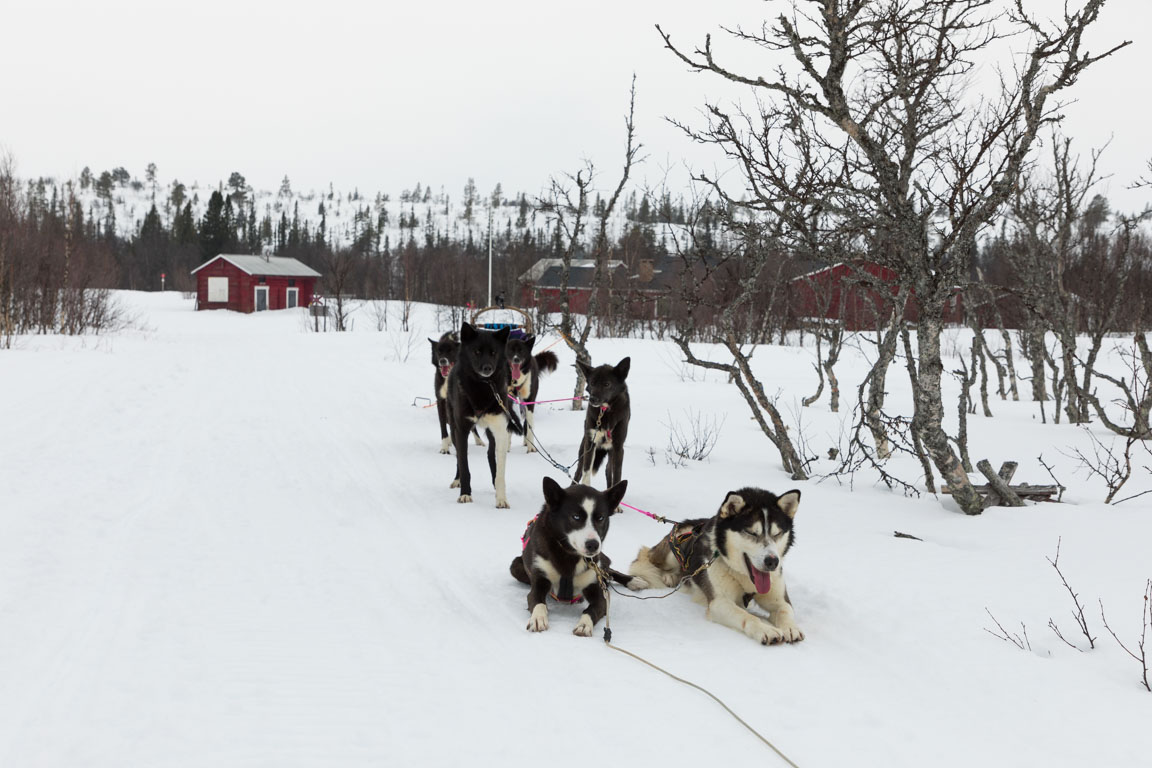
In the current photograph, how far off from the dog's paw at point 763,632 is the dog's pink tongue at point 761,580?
156mm

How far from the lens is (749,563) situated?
3.92m

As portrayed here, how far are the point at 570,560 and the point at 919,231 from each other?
3504 millimetres

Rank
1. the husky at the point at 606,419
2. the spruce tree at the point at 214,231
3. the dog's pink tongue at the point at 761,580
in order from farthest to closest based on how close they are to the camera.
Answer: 1. the spruce tree at the point at 214,231
2. the husky at the point at 606,419
3. the dog's pink tongue at the point at 761,580

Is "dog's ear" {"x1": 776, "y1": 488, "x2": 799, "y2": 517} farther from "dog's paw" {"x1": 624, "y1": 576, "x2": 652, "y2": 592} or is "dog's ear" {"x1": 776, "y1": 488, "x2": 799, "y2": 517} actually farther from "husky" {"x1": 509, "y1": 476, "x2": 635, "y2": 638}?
"dog's paw" {"x1": 624, "y1": 576, "x2": 652, "y2": 592}

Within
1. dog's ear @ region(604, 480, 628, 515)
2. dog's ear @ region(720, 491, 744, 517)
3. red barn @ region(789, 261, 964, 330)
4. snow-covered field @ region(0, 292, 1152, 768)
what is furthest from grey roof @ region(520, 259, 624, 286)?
dog's ear @ region(720, 491, 744, 517)

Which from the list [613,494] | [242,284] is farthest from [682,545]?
[242,284]

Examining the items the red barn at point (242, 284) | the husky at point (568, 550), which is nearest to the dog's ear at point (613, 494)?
the husky at point (568, 550)

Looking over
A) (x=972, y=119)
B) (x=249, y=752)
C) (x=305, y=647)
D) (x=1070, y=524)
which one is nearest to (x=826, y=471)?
(x=1070, y=524)

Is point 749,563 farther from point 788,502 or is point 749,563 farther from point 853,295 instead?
point 853,295

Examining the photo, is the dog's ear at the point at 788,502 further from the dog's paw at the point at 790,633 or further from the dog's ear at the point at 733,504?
the dog's paw at the point at 790,633

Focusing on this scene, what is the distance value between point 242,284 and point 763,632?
57596mm

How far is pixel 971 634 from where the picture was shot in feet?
12.5

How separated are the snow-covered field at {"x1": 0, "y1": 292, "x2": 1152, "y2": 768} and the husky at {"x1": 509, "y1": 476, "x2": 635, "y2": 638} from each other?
141 millimetres

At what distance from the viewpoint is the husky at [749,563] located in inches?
151
